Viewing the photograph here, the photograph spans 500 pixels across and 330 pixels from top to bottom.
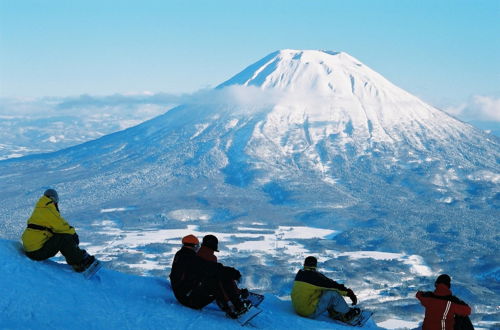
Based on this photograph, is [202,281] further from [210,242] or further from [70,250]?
[70,250]

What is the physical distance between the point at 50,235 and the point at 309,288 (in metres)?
5.85

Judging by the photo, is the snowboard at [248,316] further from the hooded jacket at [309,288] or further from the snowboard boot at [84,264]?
the snowboard boot at [84,264]

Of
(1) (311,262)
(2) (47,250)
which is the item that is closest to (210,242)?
(1) (311,262)

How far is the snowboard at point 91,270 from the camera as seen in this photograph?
1364 centimetres

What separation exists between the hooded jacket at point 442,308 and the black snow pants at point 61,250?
7445mm

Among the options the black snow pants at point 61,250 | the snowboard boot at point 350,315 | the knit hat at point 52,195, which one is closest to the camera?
the black snow pants at point 61,250

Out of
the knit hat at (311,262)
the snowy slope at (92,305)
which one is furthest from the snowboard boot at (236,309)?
the knit hat at (311,262)

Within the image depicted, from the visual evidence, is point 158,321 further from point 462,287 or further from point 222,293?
point 462,287

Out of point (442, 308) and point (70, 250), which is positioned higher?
point (70, 250)

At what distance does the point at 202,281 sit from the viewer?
12570 mm

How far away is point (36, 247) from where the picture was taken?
13.5 m

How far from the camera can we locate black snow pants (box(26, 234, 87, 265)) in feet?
43.6

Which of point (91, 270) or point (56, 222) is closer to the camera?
point (56, 222)

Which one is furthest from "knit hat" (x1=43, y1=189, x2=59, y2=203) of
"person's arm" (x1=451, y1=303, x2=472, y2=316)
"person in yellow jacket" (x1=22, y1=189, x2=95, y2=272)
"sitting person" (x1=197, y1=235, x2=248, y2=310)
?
"person's arm" (x1=451, y1=303, x2=472, y2=316)
